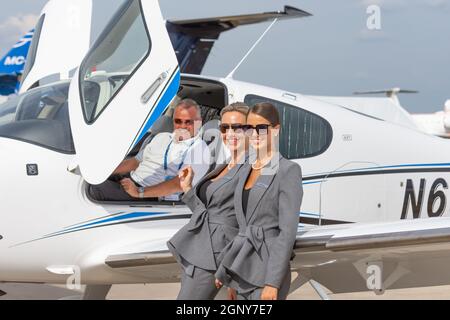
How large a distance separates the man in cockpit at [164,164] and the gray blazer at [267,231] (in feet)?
4.50

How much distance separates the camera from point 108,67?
4.71 m

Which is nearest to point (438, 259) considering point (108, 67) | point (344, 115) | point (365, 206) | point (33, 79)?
point (365, 206)

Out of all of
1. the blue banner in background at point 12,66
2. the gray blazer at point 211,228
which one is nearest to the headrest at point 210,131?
the gray blazer at point 211,228

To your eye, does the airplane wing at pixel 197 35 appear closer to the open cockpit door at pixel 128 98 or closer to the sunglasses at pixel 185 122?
the sunglasses at pixel 185 122

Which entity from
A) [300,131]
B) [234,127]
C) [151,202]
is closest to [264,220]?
[234,127]

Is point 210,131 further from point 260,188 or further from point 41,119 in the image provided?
point 260,188

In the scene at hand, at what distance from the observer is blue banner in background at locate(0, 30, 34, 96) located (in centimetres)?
2405

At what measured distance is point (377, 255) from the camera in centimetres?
419

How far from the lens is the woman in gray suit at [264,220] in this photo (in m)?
3.29

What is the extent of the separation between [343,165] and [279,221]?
2.19 metres

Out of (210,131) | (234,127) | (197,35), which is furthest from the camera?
(197,35)

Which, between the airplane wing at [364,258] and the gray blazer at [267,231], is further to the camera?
the airplane wing at [364,258]

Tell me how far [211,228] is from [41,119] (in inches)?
75.7
